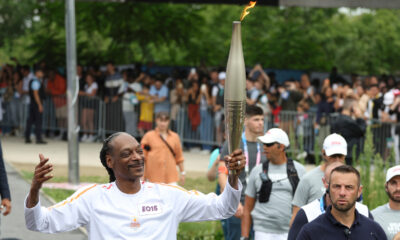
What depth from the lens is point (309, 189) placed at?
25.0 ft

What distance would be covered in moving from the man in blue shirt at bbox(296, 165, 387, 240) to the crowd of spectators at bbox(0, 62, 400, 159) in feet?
34.7

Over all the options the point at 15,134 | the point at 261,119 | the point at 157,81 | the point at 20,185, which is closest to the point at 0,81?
the point at 15,134

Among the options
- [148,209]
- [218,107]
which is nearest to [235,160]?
[148,209]

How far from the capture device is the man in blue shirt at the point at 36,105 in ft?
69.7

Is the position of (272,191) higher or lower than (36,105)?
lower

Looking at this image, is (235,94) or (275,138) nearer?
(235,94)

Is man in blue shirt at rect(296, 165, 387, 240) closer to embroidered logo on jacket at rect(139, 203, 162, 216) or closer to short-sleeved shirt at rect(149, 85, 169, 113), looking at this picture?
embroidered logo on jacket at rect(139, 203, 162, 216)

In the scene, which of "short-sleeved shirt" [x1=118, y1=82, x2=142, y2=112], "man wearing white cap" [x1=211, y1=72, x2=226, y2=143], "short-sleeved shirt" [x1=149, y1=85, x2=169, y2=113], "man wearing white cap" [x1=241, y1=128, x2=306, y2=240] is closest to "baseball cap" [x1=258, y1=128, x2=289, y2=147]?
"man wearing white cap" [x1=241, y1=128, x2=306, y2=240]

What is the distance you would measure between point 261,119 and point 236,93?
487cm

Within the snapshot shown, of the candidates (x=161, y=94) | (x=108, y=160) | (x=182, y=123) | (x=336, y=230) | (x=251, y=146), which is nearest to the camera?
(x=108, y=160)

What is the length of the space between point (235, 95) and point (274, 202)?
432 centimetres

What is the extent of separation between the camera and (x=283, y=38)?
31531mm

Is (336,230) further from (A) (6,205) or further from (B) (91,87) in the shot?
(B) (91,87)

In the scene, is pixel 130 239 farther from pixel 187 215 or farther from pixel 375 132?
pixel 375 132
